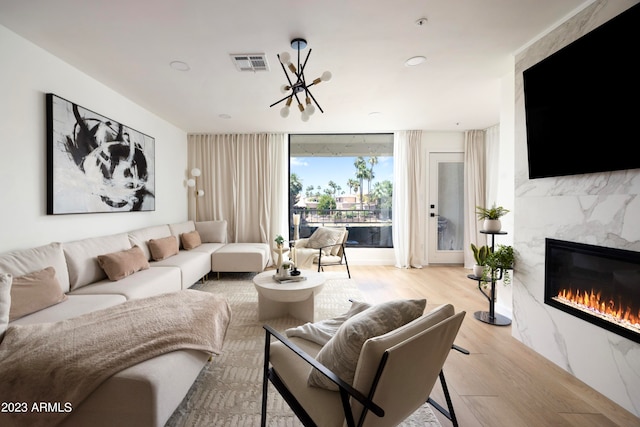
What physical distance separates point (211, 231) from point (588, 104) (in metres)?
4.94

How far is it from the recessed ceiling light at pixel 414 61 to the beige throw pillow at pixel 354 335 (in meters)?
2.29

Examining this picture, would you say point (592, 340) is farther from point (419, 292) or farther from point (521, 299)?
point (419, 292)

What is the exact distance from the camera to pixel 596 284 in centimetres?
186

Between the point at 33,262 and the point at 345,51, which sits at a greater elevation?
the point at 345,51

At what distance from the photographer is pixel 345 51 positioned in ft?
7.93

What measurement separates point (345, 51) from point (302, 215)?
356 cm

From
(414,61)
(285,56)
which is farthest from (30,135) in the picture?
(414,61)

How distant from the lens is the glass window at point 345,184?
549 cm

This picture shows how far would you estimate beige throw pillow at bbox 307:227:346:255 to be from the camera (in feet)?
14.4

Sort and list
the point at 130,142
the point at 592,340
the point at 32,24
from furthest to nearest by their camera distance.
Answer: the point at 130,142
the point at 32,24
the point at 592,340

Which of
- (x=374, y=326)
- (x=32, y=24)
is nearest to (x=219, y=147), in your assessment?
(x=32, y=24)

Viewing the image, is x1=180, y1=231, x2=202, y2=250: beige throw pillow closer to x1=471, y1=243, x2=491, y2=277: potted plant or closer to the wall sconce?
the wall sconce

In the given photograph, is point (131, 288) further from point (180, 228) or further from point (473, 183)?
point (473, 183)

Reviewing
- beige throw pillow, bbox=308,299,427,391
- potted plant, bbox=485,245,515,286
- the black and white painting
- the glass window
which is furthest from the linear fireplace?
the black and white painting
